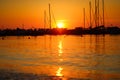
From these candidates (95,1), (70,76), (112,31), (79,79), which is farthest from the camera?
(112,31)

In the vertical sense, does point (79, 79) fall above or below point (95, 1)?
below

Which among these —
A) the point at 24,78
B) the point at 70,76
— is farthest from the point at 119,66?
the point at 24,78

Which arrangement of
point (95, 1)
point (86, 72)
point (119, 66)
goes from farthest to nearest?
point (95, 1)
point (119, 66)
point (86, 72)

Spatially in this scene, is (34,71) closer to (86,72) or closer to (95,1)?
(86,72)

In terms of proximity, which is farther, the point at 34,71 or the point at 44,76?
the point at 34,71

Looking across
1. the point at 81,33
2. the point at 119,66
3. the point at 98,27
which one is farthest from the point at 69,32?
the point at 119,66

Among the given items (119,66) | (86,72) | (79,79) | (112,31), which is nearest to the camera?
(79,79)

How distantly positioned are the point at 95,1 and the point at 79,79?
8634 centimetres

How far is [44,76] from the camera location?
73.9 feet

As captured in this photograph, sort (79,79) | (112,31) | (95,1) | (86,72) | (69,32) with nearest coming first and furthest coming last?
(79,79), (86,72), (95,1), (112,31), (69,32)

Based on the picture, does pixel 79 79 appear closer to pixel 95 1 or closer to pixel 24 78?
pixel 24 78

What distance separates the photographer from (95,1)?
105562 mm

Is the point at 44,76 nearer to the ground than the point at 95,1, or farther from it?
nearer to the ground

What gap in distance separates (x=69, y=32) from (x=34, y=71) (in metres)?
154
